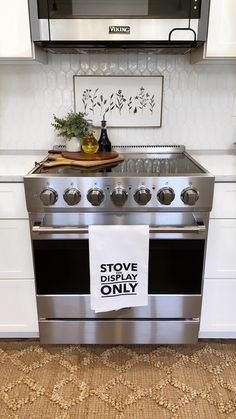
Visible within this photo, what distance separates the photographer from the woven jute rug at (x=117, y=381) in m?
1.38

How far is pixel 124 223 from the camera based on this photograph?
1439mm

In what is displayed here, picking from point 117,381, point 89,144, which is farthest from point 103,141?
→ point 117,381

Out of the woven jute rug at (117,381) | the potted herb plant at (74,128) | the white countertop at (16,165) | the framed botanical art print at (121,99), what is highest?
the framed botanical art print at (121,99)

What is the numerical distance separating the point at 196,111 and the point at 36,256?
1.22 metres

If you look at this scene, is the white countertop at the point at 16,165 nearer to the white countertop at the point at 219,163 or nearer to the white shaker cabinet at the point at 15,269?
the white shaker cabinet at the point at 15,269

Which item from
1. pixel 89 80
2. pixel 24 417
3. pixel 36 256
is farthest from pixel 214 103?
pixel 24 417

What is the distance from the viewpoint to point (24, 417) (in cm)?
135

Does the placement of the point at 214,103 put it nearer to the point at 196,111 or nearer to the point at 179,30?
the point at 196,111

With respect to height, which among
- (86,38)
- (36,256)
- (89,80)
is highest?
(86,38)

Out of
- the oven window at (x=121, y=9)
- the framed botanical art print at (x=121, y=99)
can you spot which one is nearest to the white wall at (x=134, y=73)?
the framed botanical art print at (x=121, y=99)

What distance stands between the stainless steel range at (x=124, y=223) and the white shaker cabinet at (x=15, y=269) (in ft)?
0.24

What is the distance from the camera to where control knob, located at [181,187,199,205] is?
4.49 feet

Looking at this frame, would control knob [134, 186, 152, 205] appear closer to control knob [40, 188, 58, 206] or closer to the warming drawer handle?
the warming drawer handle

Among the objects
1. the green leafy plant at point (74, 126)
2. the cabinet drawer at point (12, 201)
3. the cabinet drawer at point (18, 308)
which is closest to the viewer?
the cabinet drawer at point (12, 201)
